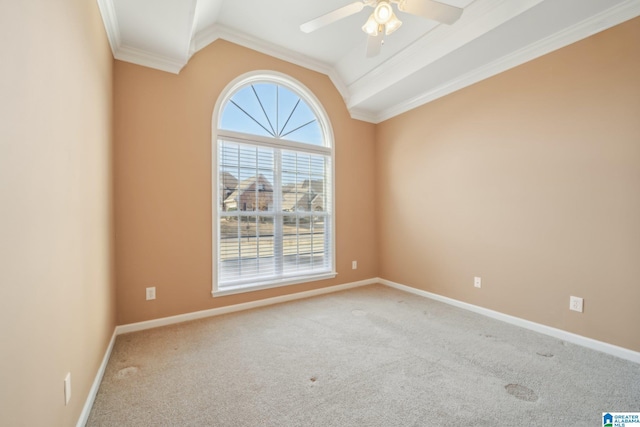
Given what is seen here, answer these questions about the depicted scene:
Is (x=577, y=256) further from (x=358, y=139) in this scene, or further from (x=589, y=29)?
(x=358, y=139)

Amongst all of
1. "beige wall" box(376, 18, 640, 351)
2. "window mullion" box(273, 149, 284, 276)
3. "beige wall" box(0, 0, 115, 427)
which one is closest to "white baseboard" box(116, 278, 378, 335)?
"window mullion" box(273, 149, 284, 276)

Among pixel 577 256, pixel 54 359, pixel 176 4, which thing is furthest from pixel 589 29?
pixel 54 359

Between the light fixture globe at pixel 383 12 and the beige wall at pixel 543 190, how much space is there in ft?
5.68

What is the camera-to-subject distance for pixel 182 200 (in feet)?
9.25

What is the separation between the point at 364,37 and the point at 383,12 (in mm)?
1500

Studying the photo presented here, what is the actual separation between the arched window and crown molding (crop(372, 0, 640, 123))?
1554 mm

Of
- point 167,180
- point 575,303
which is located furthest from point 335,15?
point 575,303

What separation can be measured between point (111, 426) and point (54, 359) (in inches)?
24.6

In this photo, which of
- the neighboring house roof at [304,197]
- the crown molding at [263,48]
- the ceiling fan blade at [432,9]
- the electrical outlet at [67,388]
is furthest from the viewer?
the neighboring house roof at [304,197]

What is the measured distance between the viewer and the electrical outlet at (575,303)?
90.4 inches

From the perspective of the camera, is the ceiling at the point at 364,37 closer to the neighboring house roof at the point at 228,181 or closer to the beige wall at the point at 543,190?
the beige wall at the point at 543,190

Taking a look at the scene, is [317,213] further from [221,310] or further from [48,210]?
[48,210]

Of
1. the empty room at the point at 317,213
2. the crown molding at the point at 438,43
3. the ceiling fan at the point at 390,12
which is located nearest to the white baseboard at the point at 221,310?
the empty room at the point at 317,213

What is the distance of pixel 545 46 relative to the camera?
8.05 feet
